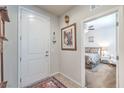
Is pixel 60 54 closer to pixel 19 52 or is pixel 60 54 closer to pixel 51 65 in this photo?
pixel 51 65

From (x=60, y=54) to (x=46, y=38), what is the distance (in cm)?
83

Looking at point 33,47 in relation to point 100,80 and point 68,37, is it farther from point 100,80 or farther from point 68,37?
point 100,80

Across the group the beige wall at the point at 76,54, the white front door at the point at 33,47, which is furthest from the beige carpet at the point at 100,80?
the white front door at the point at 33,47

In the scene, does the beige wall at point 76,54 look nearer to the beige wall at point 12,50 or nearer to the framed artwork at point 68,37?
the framed artwork at point 68,37

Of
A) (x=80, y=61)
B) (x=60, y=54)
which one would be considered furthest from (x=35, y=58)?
(x=80, y=61)

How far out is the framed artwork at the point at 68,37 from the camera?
273 cm

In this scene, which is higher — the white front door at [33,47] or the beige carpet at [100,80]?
the white front door at [33,47]

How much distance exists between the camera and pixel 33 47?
8.85 ft

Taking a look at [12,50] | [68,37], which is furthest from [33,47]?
[68,37]

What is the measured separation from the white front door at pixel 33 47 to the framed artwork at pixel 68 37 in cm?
52

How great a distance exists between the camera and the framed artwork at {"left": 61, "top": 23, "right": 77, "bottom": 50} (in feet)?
8.96

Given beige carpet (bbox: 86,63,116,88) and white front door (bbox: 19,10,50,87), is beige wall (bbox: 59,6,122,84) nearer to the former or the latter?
beige carpet (bbox: 86,63,116,88)

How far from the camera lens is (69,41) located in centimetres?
296

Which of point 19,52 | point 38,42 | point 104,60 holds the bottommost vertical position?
point 104,60
